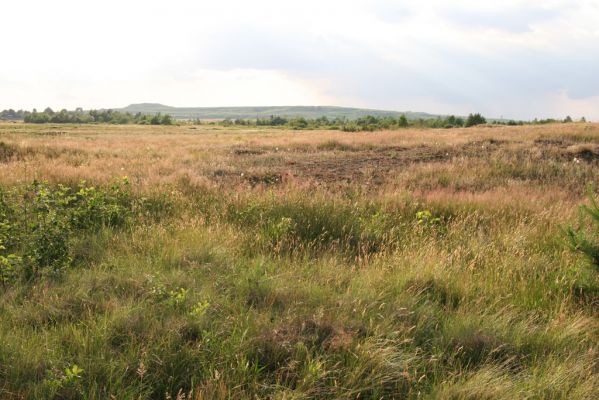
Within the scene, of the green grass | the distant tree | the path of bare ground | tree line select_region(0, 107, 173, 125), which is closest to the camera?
the green grass

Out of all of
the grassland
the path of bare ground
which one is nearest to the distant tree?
the path of bare ground

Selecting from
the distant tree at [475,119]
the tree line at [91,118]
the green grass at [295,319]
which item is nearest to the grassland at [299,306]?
the green grass at [295,319]

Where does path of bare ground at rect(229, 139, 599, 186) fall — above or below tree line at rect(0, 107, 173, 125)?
below

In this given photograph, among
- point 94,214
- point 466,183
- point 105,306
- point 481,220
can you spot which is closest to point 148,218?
point 94,214

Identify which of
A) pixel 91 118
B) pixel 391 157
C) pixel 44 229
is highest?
pixel 91 118

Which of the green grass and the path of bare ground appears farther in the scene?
the path of bare ground

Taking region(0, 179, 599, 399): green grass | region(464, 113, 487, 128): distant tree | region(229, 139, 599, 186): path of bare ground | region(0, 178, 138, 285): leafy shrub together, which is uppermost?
region(464, 113, 487, 128): distant tree

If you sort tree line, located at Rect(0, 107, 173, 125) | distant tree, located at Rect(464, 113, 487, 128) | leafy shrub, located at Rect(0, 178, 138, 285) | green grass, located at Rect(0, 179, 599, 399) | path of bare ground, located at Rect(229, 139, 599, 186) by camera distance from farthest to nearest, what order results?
tree line, located at Rect(0, 107, 173, 125)
distant tree, located at Rect(464, 113, 487, 128)
path of bare ground, located at Rect(229, 139, 599, 186)
leafy shrub, located at Rect(0, 178, 138, 285)
green grass, located at Rect(0, 179, 599, 399)

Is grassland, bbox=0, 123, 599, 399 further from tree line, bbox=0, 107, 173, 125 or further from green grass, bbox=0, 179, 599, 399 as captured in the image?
tree line, bbox=0, 107, 173, 125

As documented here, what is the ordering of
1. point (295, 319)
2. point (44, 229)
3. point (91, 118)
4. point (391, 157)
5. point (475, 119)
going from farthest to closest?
point (91, 118) < point (475, 119) < point (391, 157) < point (44, 229) < point (295, 319)

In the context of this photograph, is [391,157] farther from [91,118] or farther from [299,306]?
[91,118]

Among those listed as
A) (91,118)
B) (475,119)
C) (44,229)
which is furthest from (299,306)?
(91,118)

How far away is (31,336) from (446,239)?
14.7 ft

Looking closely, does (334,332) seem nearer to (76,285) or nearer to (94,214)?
(76,285)
